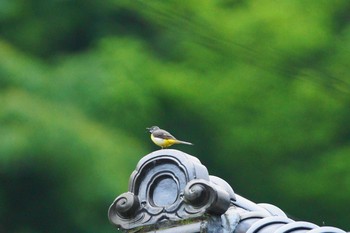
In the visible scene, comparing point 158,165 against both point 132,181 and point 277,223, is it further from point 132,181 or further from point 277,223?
point 277,223

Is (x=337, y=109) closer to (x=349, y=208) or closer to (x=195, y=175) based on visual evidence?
(x=349, y=208)

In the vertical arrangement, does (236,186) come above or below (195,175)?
below

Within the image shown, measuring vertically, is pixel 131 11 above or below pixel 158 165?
below

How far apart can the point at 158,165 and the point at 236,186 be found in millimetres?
2784

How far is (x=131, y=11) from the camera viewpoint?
19.3ft

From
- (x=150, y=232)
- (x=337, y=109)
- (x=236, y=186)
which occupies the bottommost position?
(x=236, y=186)

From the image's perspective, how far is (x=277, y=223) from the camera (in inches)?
85.3

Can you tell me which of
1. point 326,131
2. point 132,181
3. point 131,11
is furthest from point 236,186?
point 132,181

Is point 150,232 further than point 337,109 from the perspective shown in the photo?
No

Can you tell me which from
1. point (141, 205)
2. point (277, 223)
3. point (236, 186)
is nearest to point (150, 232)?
point (141, 205)

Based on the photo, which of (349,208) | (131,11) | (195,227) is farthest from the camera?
(131,11)

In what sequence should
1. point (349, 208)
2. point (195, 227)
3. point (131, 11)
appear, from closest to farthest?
point (195, 227) < point (349, 208) < point (131, 11)

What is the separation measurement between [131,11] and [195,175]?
3771 millimetres

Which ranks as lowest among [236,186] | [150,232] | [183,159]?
[236,186]
